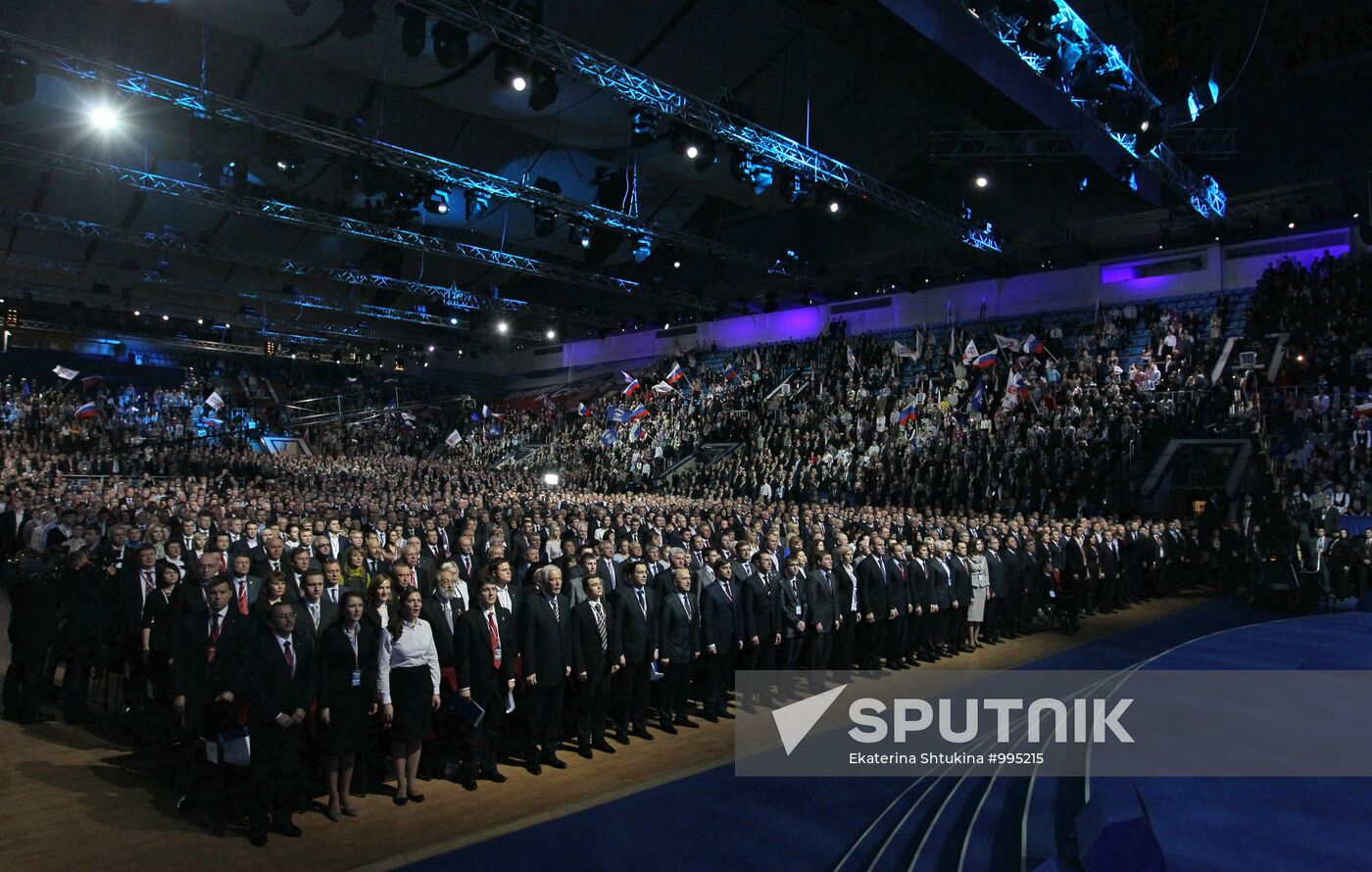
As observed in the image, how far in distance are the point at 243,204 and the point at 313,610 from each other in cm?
1578

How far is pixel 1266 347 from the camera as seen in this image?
20.7m

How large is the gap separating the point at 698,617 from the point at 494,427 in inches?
1124

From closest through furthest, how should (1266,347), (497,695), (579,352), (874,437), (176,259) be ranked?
(497,695)
(1266,347)
(874,437)
(176,259)
(579,352)

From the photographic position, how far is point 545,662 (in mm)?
6078

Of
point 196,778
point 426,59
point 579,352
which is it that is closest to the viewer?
point 196,778

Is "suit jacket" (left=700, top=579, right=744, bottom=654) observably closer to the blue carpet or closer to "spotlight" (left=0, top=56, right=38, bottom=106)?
the blue carpet

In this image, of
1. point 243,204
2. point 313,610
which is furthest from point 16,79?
point 313,610

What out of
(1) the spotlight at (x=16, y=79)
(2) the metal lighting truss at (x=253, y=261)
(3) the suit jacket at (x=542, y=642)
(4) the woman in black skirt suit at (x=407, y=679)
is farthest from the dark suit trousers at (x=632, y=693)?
(2) the metal lighting truss at (x=253, y=261)

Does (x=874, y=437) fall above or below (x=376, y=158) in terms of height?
below

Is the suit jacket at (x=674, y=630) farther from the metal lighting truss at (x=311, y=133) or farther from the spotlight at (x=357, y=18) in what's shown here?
the metal lighting truss at (x=311, y=133)

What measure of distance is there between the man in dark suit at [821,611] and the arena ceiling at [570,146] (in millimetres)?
8753

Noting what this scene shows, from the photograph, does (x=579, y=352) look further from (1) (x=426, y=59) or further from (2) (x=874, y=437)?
(1) (x=426, y=59)

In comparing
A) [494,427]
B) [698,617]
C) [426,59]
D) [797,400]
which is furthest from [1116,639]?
[494,427]

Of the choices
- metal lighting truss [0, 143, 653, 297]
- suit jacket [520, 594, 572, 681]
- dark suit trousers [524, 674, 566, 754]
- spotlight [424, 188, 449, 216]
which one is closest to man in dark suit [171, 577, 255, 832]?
suit jacket [520, 594, 572, 681]
